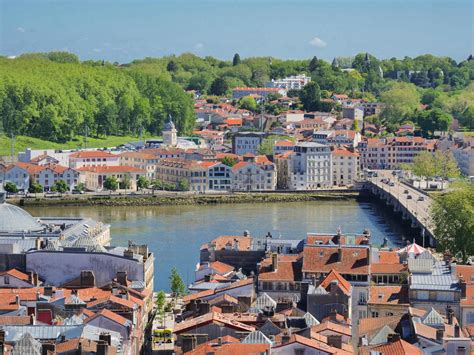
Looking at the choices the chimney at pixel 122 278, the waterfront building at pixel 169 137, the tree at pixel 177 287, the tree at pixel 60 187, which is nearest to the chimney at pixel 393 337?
the chimney at pixel 122 278

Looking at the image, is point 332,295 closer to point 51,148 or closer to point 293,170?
point 293,170

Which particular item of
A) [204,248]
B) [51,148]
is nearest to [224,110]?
[51,148]

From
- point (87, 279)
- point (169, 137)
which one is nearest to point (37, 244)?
point (87, 279)

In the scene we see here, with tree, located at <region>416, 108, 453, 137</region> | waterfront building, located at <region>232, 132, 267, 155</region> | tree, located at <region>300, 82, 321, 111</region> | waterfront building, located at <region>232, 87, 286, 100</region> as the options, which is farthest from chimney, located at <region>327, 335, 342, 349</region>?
waterfront building, located at <region>232, 87, 286, 100</region>

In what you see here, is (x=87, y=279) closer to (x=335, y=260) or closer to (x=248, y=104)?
(x=335, y=260)

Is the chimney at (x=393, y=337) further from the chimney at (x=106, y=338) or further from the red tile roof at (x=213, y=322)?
the chimney at (x=106, y=338)

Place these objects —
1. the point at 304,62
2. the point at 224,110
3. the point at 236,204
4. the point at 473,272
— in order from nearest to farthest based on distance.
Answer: the point at 473,272, the point at 236,204, the point at 224,110, the point at 304,62
